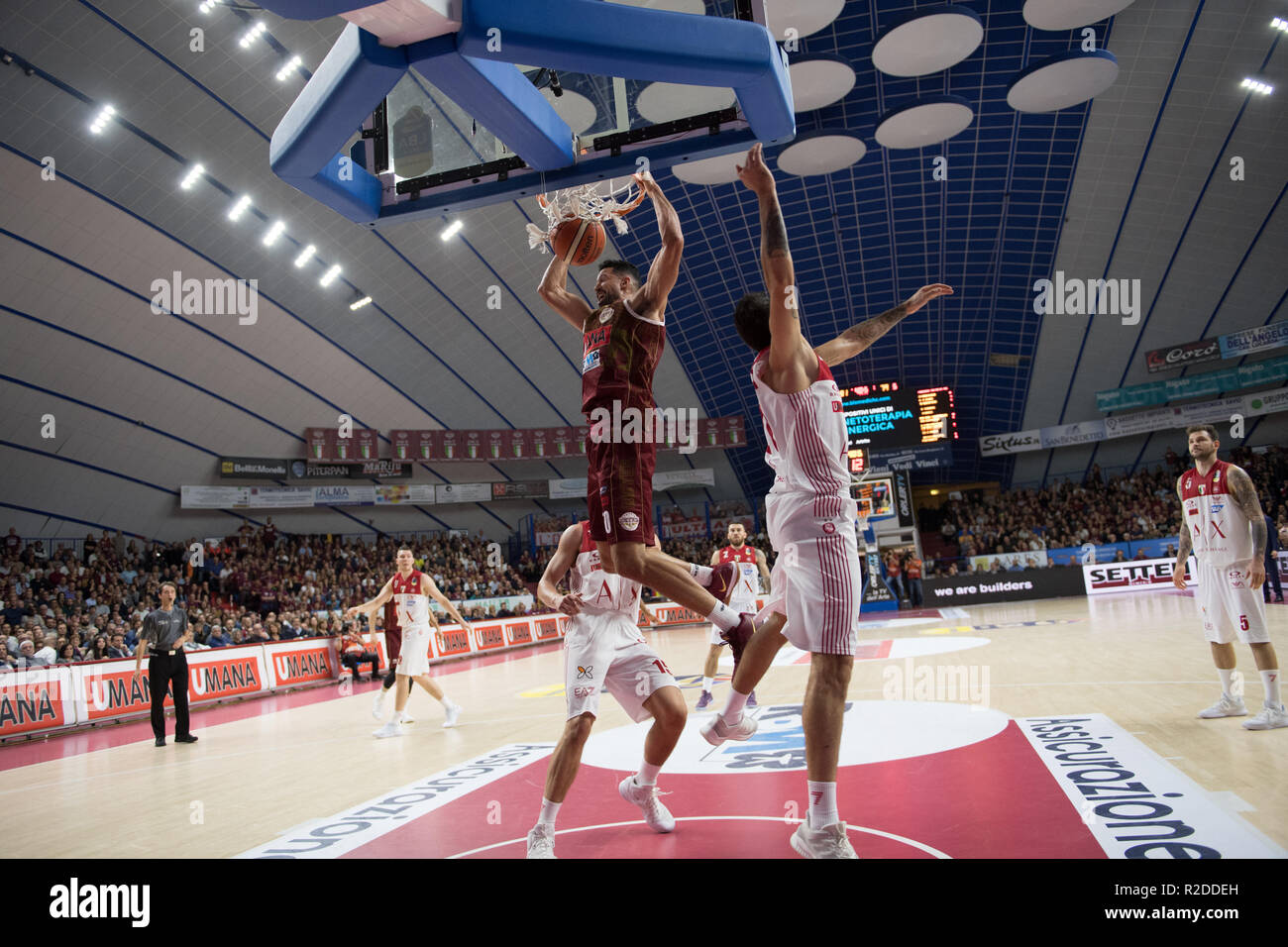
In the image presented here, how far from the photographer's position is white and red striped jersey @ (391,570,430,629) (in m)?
9.18

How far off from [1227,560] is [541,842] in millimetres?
5339

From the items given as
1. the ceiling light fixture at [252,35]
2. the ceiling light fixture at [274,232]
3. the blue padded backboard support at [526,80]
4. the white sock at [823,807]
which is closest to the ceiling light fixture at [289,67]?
the ceiling light fixture at [252,35]

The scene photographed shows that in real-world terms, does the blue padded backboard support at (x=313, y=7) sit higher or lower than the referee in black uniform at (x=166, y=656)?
higher

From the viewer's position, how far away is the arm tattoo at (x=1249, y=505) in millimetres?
5746

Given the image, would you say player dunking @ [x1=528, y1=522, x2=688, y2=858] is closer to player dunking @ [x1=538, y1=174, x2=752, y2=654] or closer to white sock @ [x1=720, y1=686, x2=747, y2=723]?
white sock @ [x1=720, y1=686, x2=747, y2=723]

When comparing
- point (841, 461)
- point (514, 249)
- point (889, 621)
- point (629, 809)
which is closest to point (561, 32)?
point (841, 461)

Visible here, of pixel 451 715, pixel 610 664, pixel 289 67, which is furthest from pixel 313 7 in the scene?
pixel 289 67

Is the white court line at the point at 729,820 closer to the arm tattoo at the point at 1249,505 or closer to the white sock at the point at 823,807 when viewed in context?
the white sock at the point at 823,807

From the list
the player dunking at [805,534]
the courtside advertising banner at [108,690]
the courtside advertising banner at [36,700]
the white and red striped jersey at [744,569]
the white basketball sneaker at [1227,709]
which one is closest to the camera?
the player dunking at [805,534]

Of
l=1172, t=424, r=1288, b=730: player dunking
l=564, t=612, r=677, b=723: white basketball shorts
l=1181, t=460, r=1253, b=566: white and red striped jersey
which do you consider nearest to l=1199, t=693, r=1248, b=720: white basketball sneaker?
l=1172, t=424, r=1288, b=730: player dunking

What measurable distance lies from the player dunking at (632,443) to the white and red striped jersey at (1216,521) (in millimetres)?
4197

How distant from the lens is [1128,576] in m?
21.9
